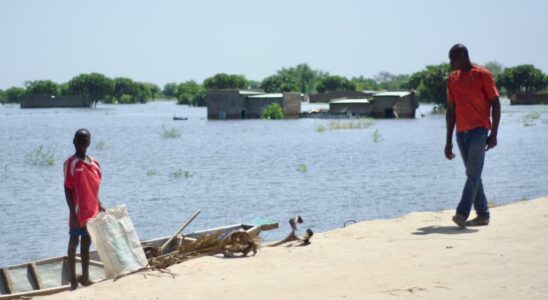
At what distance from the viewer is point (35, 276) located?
386 inches

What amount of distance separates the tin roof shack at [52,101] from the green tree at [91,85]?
6.35ft

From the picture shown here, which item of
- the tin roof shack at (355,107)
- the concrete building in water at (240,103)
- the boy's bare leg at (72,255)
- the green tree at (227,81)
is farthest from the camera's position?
the green tree at (227,81)

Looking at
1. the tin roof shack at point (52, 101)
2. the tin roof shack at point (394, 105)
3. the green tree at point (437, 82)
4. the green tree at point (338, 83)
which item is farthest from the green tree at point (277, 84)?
the tin roof shack at point (394, 105)

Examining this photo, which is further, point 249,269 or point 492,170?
point 492,170

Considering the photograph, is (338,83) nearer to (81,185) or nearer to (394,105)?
(394,105)

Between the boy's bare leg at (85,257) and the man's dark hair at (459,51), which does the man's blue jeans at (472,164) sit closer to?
the man's dark hair at (459,51)

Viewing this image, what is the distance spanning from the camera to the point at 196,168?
4053 cm

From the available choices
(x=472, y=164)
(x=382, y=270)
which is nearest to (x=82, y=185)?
(x=382, y=270)

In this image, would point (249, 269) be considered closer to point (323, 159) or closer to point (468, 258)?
point (468, 258)

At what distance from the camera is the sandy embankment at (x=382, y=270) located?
658 cm

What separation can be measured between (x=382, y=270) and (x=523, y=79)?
14804 centimetres

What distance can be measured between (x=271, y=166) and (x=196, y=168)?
3742 millimetres

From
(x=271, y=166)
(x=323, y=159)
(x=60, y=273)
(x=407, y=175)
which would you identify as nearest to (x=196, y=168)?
(x=271, y=166)

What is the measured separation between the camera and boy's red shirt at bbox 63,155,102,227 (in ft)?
26.3
